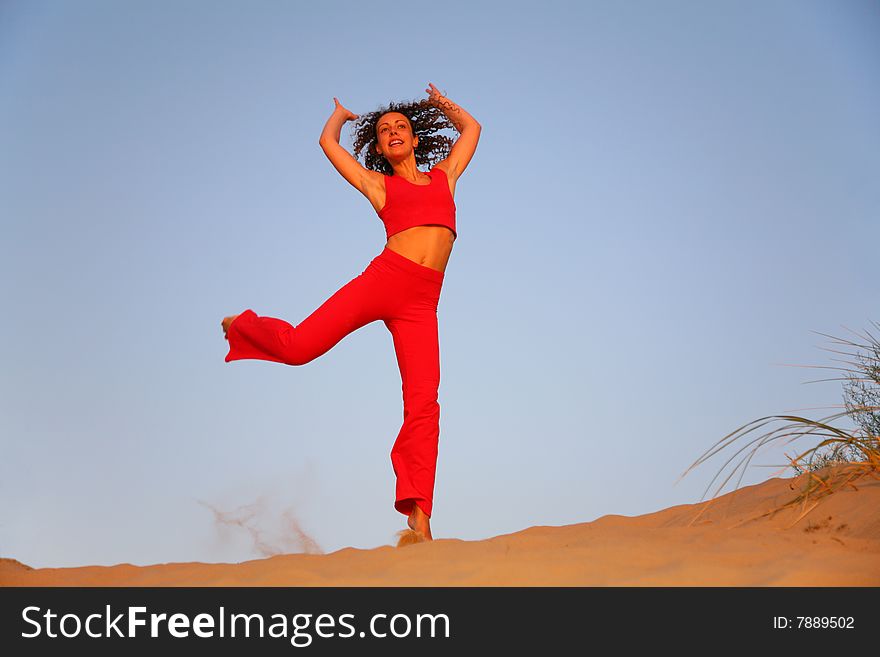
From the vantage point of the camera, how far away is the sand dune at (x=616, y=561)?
2.19 m

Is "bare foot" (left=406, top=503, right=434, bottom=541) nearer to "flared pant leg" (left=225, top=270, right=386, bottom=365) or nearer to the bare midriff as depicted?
"flared pant leg" (left=225, top=270, right=386, bottom=365)

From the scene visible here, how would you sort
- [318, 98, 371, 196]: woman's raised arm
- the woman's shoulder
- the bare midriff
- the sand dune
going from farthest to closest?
1. the woman's shoulder
2. [318, 98, 371, 196]: woman's raised arm
3. the bare midriff
4. the sand dune

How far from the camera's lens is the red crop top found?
13.4ft

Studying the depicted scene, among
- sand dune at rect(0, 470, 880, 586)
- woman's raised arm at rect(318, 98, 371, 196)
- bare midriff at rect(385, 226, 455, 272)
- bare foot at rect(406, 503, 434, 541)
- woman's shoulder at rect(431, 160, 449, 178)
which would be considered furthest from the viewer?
woman's shoulder at rect(431, 160, 449, 178)

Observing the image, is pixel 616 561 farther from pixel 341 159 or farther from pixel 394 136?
pixel 394 136

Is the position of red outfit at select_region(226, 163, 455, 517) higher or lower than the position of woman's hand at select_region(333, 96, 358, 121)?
lower

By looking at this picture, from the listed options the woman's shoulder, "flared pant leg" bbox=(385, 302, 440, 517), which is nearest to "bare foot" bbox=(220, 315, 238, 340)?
"flared pant leg" bbox=(385, 302, 440, 517)

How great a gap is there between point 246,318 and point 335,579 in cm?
187

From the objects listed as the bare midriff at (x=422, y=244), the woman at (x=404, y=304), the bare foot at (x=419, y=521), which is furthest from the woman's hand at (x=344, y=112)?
the bare foot at (x=419, y=521)

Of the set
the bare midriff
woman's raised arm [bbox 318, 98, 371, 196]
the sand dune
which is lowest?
the sand dune

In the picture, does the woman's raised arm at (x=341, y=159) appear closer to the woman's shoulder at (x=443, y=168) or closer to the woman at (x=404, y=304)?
the woman at (x=404, y=304)
